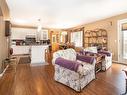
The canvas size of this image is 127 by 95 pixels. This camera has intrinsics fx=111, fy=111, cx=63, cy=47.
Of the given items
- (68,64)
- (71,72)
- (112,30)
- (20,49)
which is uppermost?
(112,30)

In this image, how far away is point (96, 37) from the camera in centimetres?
707

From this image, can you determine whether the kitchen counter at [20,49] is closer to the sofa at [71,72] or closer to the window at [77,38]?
the window at [77,38]

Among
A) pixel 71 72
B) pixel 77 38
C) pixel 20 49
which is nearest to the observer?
pixel 71 72

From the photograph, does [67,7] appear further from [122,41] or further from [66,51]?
[122,41]

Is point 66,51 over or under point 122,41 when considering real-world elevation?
under

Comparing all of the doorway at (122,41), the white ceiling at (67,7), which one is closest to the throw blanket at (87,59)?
the white ceiling at (67,7)

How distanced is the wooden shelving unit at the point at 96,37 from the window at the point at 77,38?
3.24 ft

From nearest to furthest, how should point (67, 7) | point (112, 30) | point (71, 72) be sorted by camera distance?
1. point (71, 72)
2. point (67, 7)
3. point (112, 30)

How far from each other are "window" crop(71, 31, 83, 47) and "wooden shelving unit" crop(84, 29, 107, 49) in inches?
38.9

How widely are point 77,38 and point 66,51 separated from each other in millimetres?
6607

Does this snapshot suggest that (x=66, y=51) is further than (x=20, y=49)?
No

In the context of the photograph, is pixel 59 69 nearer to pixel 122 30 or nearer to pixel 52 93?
pixel 52 93

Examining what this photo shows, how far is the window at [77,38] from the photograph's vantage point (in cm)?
917

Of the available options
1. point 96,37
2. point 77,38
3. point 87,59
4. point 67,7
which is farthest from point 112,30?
point 77,38
